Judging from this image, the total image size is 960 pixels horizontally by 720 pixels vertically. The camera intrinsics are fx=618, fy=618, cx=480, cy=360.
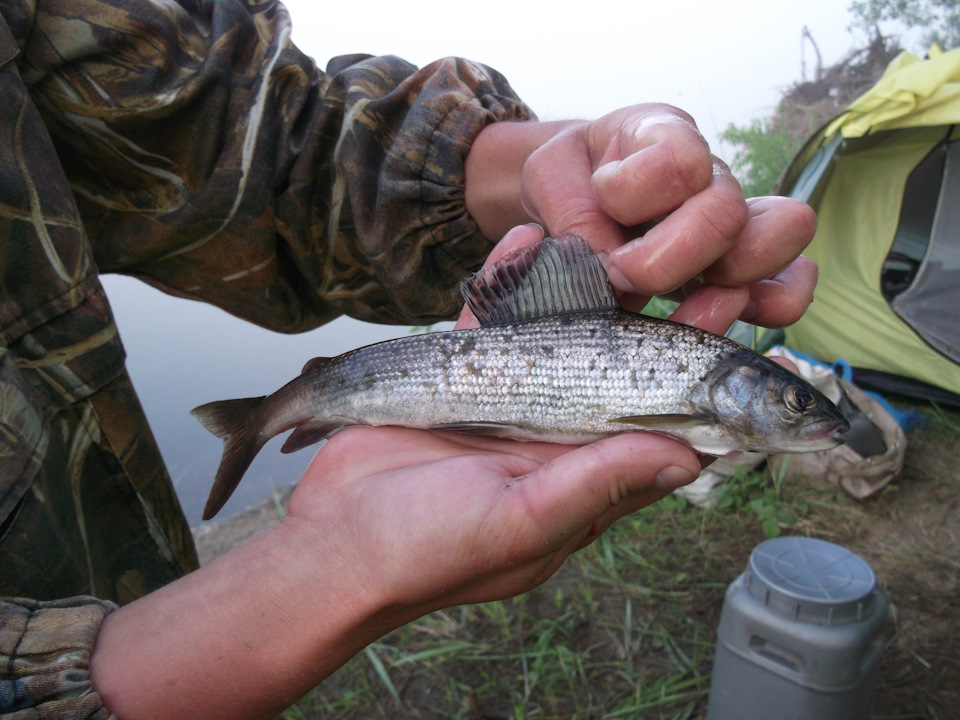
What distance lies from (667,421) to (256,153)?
6.38 ft

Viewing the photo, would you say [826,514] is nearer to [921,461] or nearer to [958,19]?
[921,461]

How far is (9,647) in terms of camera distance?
1.35 m

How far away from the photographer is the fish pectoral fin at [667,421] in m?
1.97

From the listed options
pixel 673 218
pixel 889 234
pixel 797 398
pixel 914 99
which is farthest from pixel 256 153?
pixel 889 234

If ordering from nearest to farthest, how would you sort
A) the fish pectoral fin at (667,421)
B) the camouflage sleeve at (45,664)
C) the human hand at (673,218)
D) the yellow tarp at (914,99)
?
the camouflage sleeve at (45,664) → the human hand at (673,218) → the fish pectoral fin at (667,421) → the yellow tarp at (914,99)

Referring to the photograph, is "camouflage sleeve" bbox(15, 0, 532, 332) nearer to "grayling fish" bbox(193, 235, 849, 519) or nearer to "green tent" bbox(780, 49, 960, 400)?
"grayling fish" bbox(193, 235, 849, 519)

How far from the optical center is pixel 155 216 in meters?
2.53

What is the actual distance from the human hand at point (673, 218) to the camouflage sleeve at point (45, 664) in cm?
166

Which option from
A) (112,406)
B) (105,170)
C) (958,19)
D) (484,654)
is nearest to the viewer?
(112,406)

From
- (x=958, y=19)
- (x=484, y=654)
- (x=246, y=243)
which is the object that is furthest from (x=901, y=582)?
(x=958, y=19)

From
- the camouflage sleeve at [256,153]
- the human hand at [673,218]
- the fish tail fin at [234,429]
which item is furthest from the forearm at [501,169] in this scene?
the fish tail fin at [234,429]

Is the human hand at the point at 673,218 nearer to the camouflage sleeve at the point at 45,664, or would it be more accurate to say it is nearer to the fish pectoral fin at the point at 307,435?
the fish pectoral fin at the point at 307,435

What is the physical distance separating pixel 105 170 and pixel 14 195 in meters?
0.65

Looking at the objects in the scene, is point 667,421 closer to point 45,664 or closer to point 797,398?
point 797,398
